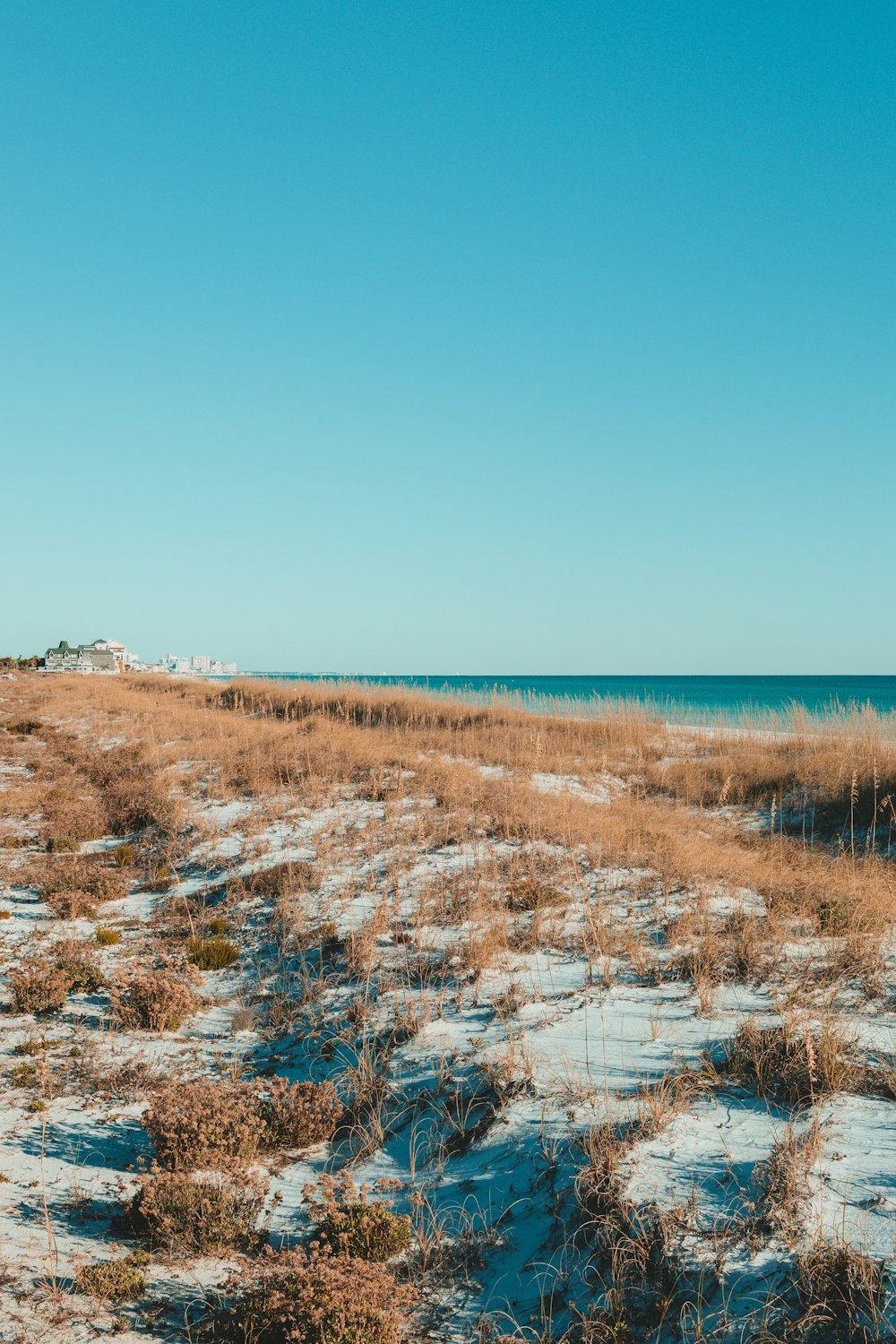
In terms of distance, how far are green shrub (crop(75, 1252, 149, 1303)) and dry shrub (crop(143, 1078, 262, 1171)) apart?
28.2 inches

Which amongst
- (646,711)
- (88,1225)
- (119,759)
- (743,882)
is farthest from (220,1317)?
(646,711)

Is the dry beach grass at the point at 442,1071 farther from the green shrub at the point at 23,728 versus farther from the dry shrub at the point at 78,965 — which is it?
the green shrub at the point at 23,728

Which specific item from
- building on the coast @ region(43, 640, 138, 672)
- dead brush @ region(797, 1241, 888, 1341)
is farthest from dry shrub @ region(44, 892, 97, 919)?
building on the coast @ region(43, 640, 138, 672)

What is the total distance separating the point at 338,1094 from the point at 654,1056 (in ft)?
7.42

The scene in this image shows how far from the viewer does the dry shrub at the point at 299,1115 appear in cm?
514

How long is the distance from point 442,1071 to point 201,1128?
1616mm

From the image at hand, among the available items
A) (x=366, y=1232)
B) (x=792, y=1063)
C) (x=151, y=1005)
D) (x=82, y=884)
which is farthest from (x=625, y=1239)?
(x=82, y=884)

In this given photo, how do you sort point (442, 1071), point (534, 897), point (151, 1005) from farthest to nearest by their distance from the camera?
point (534, 897), point (151, 1005), point (442, 1071)

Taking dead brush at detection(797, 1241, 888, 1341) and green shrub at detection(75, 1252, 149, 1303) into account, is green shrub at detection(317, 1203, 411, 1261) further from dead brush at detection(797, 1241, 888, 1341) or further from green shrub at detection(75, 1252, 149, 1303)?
dead brush at detection(797, 1241, 888, 1341)

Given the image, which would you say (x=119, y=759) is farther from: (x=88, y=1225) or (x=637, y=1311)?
(x=637, y=1311)

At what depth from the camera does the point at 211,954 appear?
7941mm

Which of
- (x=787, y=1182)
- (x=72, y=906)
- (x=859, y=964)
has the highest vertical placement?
(x=859, y=964)

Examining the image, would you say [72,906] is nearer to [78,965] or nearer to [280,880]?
[78,965]

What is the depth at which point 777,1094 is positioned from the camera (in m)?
4.68
